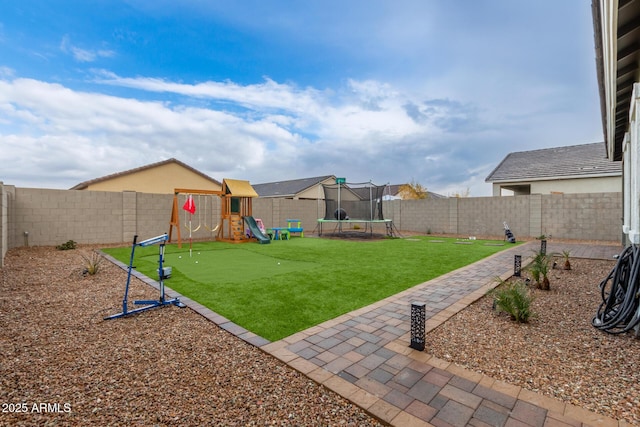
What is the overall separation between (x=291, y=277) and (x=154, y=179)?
61.8 ft

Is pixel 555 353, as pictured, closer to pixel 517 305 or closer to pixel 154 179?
pixel 517 305

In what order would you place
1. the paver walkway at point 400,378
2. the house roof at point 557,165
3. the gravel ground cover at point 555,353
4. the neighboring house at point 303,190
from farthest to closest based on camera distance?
the neighboring house at point 303,190
the house roof at point 557,165
the gravel ground cover at point 555,353
the paver walkway at point 400,378

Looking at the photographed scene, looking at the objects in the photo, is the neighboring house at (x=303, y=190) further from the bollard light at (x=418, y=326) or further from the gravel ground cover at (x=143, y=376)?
the bollard light at (x=418, y=326)

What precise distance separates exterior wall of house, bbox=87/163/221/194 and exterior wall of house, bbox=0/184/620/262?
35.2 ft

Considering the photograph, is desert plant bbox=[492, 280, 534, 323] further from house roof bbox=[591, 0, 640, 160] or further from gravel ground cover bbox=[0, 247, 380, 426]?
house roof bbox=[591, 0, 640, 160]

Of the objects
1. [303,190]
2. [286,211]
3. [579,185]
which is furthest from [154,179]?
[579,185]

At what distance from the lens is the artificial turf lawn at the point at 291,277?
3.22 meters

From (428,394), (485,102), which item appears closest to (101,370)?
(428,394)

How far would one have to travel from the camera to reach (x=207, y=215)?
11180mm

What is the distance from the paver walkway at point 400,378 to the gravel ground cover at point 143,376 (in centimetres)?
13

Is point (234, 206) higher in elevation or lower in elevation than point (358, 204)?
lower

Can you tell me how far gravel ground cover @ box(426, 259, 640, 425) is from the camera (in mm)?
1810

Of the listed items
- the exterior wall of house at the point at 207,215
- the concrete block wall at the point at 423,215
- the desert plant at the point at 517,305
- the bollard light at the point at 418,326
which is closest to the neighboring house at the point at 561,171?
the exterior wall of house at the point at 207,215

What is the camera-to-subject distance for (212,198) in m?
11.4
